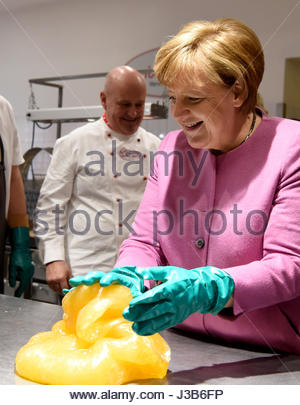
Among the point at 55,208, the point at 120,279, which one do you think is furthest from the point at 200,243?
the point at 55,208

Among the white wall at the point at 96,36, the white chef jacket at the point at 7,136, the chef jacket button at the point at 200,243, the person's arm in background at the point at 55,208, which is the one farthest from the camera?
the white wall at the point at 96,36

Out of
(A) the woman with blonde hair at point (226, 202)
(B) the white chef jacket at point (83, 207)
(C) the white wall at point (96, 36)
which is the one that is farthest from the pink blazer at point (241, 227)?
(C) the white wall at point (96, 36)

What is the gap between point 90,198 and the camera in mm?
2408

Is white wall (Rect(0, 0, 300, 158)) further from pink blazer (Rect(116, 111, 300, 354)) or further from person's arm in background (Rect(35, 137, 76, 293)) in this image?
pink blazer (Rect(116, 111, 300, 354))

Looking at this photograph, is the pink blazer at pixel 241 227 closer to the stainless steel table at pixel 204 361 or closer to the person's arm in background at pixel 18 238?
the stainless steel table at pixel 204 361

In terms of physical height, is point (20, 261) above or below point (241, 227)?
below

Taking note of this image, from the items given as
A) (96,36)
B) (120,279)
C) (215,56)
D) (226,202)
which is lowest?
(120,279)

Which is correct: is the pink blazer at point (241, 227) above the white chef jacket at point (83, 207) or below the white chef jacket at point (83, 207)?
above

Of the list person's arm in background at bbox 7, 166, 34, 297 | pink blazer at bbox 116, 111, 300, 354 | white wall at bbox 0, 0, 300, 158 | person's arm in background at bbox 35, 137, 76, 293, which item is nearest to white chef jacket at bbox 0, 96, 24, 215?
person's arm in background at bbox 7, 166, 34, 297

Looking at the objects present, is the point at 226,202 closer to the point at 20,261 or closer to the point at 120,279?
the point at 120,279

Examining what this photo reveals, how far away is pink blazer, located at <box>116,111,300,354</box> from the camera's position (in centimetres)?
98

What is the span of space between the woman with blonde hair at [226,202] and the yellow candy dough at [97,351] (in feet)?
0.17

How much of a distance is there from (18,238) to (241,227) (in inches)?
55.1

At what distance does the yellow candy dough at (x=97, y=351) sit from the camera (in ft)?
2.93
